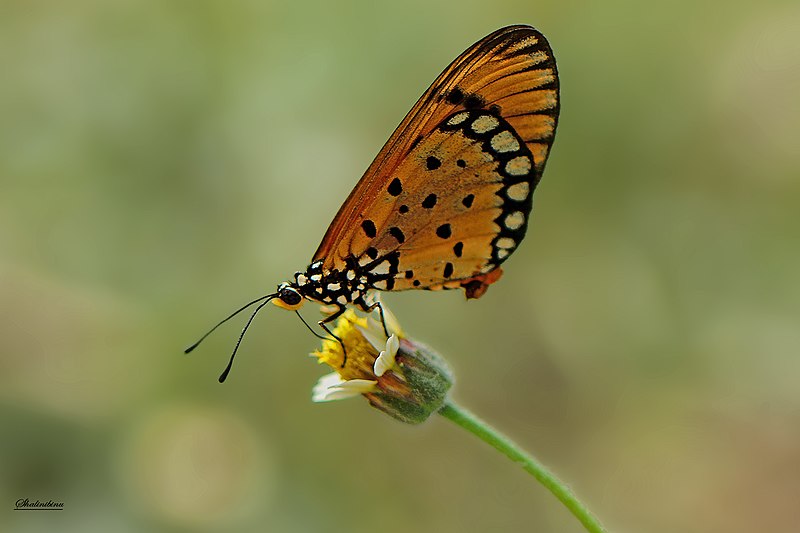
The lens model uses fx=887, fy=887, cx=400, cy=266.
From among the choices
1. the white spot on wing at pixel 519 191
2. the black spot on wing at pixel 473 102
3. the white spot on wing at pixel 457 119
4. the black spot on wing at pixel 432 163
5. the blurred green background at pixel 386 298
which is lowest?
the blurred green background at pixel 386 298

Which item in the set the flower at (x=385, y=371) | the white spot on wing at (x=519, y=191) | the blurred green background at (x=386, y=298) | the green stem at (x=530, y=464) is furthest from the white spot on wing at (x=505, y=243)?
the blurred green background at (x=386, y=298)

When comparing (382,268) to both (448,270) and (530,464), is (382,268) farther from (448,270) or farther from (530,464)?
(530,464)

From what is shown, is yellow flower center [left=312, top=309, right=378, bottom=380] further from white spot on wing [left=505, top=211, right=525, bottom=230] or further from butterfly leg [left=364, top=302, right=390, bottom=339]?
white spot on wing [left=505, top=211, right=525, bottom=230]

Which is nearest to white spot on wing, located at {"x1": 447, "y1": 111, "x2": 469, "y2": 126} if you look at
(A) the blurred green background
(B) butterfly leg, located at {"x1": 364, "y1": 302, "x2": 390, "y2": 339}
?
(B) butterfly leg, located at {"x1": 364, "y1": 302, "x2": 390, "y2": 339}

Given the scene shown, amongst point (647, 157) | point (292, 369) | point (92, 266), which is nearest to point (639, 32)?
point (647, 157)

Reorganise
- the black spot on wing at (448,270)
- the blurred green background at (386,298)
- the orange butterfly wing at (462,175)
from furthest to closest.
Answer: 1. the blurred green background at (386,298)
2. the black spot on wing at (448,270)
3. the orange butterfly wing at (462,175)

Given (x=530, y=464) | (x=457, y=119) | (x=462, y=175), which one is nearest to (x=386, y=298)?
(x=462, y=175)

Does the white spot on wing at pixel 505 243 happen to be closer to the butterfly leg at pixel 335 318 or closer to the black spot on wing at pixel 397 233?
the black spot on wing at pixel 397 233

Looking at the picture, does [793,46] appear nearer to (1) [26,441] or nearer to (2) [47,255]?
(2) [47,255]
